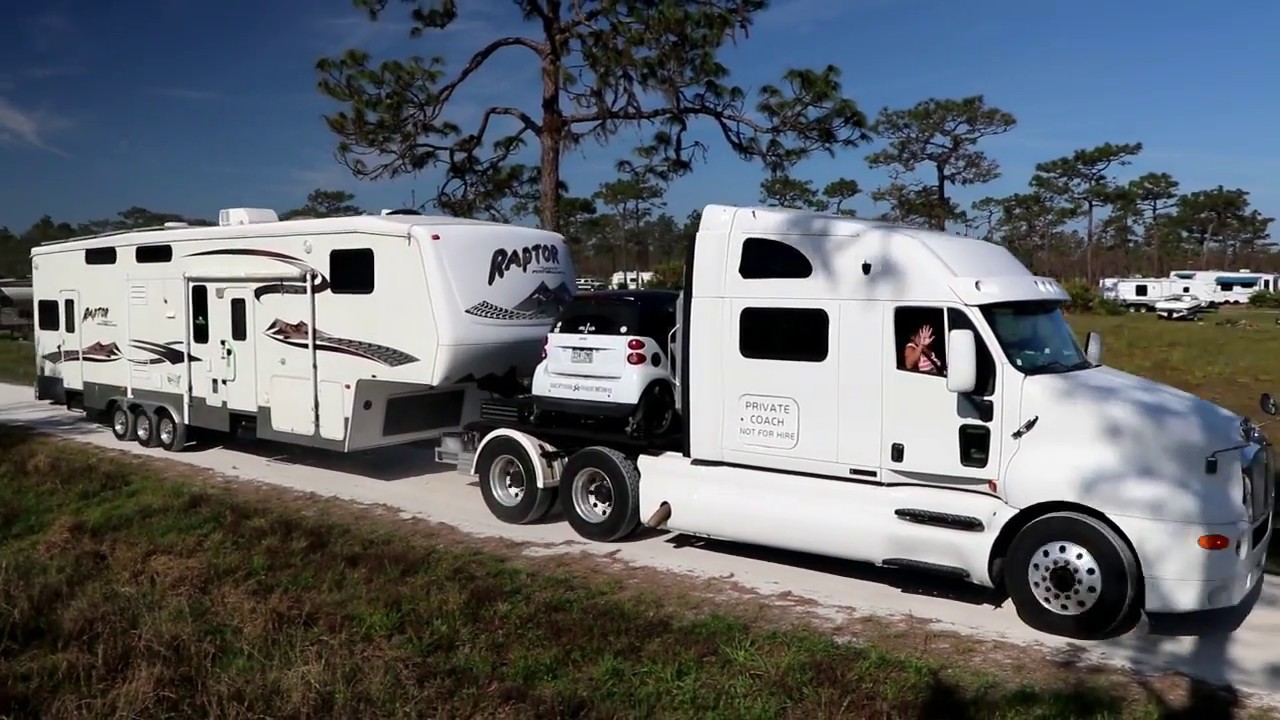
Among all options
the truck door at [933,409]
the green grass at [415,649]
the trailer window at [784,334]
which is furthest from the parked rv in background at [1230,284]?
the green grass at [415,649]

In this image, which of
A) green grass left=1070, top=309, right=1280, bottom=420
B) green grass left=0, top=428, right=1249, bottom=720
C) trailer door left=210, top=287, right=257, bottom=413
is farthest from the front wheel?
green grass left=1070, top=309, right=1280, bottom=420

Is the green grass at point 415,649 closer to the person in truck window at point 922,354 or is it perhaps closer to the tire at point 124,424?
the person in truck window at point 922,354

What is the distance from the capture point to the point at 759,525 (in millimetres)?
8156

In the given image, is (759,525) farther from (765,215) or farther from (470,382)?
(470,382)

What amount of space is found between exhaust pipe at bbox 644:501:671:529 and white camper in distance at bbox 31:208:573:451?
273 cm

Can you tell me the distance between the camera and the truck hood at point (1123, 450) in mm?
6418

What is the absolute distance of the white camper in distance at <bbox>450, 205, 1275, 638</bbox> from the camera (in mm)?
6535

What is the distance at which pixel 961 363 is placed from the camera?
22.9 feet

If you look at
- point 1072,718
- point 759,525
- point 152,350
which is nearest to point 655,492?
point 759,525

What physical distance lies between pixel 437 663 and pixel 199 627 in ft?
5.19

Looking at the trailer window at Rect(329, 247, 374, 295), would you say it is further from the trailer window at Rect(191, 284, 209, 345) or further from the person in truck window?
the person in truck window

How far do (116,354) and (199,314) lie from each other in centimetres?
231

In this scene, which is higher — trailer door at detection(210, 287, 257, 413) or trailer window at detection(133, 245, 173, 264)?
trailer window at detection(133, 245, 173, 264)

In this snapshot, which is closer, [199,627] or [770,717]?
[770,717]
